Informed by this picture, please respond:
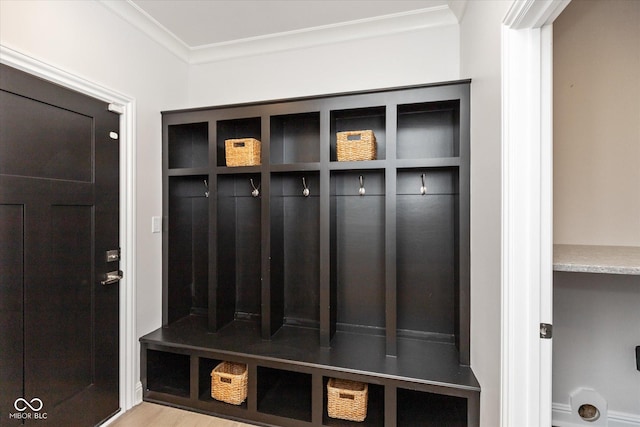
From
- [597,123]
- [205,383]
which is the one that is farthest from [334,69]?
[205,383]

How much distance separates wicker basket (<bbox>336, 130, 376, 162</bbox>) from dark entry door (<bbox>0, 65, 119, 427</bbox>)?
1.55 metres

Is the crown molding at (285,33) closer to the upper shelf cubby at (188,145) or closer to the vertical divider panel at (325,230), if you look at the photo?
the upper shelf cubby at (188,145)

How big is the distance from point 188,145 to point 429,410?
9.18 feet

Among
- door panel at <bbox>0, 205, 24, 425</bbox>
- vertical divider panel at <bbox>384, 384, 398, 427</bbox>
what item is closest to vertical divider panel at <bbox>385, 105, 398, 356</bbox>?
vertical divider panel at <bbox>384, 384, 398, 427</bbox>

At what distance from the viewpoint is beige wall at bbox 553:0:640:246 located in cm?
157

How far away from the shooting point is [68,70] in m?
1.64

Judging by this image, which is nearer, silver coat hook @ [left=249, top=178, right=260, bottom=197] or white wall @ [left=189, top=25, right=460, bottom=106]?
white wall @ [left=189, top=25, right=460, bottom=106]

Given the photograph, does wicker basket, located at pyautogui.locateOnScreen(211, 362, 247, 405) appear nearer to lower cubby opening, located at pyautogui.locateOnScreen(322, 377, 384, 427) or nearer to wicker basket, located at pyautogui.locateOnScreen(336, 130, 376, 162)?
lower cubby opening, located at pyautogui.locateOnScreen(322, 377, 384, 427)

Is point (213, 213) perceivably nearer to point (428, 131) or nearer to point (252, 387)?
point (252, 387)

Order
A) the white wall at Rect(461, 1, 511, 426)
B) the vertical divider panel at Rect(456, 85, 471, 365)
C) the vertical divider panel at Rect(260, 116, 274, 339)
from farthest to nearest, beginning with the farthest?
the vertical divider panel at Rect(260, 116, 274, 339), the vertical divider panel at Rect(456, 85, 471, 365), the white wall at Rect(461, 1, 511, 426)

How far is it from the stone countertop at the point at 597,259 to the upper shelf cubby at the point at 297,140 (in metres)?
1.68

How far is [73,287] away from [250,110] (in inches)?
62.9

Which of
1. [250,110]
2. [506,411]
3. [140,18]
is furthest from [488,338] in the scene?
[140,18]

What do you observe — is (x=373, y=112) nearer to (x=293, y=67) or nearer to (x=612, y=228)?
(x=293, y=67)
